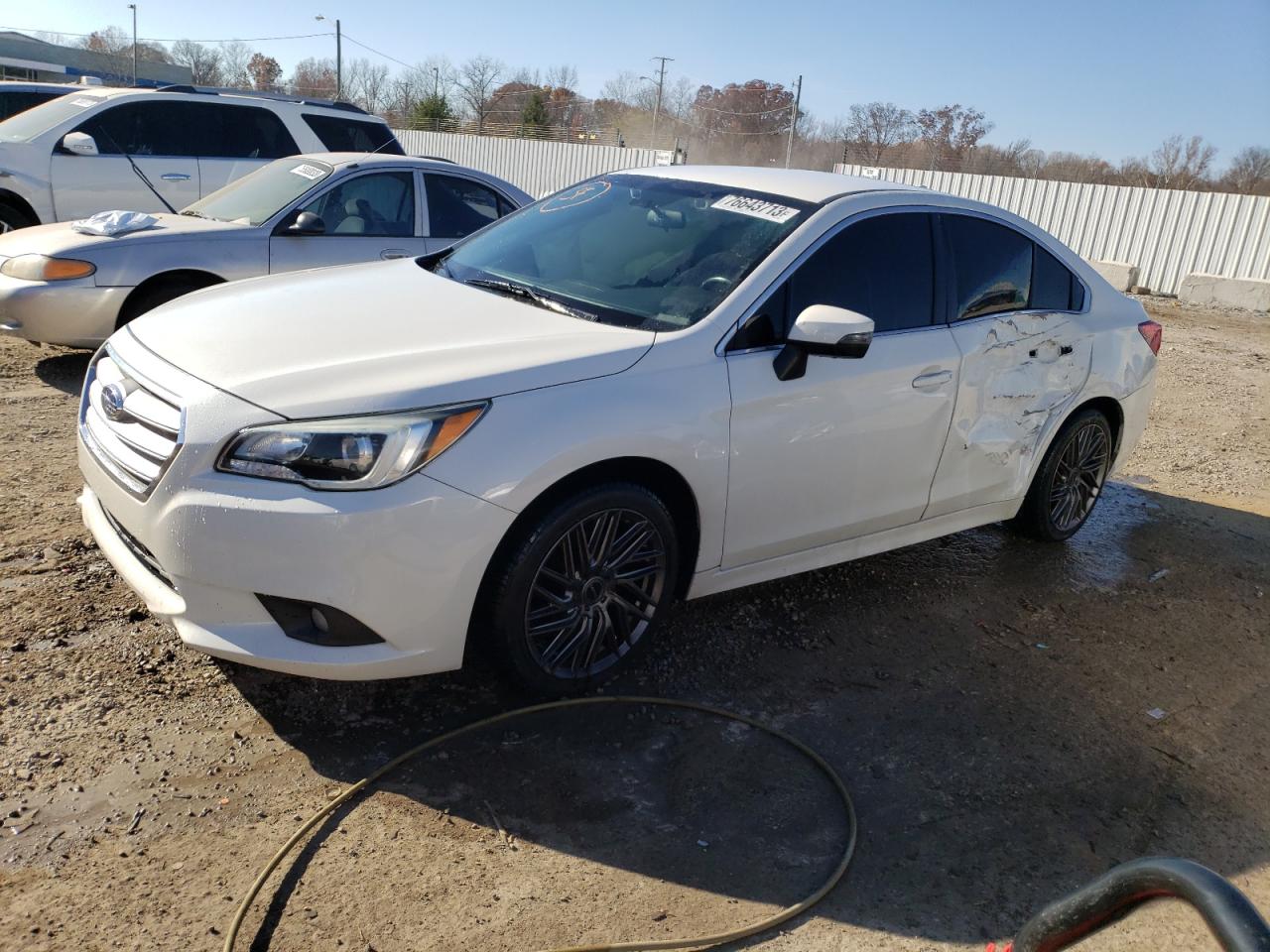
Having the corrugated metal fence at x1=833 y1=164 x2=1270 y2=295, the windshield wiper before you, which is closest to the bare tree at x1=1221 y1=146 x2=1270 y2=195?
the corrugated metal fence at x1=833 y1=164 x2=1270 y2=295

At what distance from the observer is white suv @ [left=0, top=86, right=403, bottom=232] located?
8.86 metres

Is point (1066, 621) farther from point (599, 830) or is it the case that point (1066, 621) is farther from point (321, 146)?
point (321, 146)

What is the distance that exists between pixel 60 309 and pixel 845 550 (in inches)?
200

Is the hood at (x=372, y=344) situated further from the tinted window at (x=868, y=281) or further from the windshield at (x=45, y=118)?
the windshield at (x=45, y=118)

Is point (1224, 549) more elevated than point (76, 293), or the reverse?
point (76, 293)

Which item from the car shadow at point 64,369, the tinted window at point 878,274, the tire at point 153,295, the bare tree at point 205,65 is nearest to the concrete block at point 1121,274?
the tinted window at point 878,274

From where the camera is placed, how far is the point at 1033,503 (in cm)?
535

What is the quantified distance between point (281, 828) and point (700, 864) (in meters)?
1.17

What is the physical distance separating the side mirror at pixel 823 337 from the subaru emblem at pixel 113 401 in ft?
7.20

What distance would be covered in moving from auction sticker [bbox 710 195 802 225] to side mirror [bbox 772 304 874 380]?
0.50m

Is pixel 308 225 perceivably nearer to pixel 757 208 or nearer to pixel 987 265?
pixel 757 208

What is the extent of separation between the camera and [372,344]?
132 inches

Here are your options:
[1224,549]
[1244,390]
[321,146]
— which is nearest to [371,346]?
[1224,549]

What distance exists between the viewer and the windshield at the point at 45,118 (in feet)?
29.6
